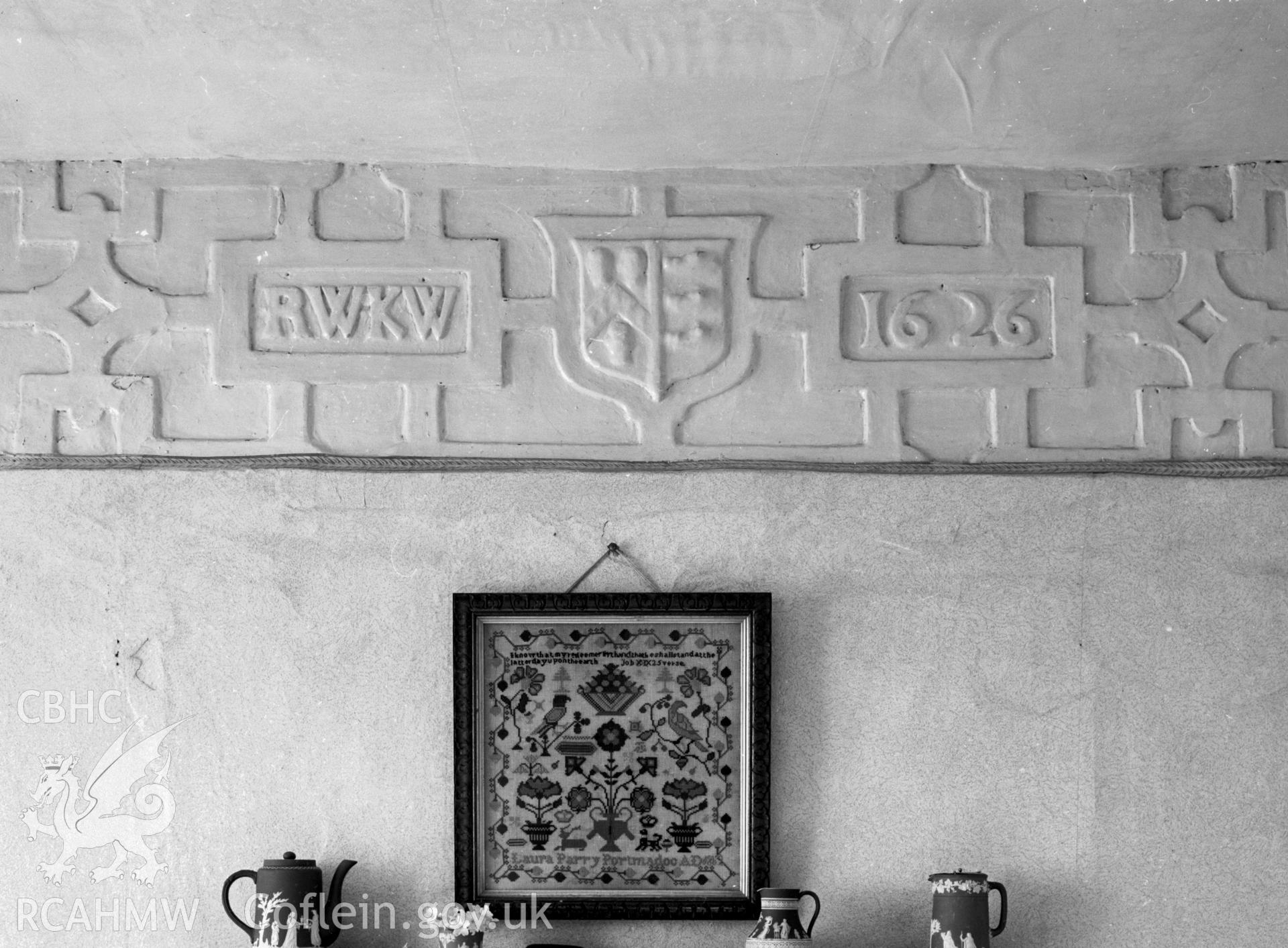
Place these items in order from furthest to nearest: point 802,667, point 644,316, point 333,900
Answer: point 644,316 → point 802,667 → point 333,900

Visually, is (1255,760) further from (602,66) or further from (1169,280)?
(602,66)

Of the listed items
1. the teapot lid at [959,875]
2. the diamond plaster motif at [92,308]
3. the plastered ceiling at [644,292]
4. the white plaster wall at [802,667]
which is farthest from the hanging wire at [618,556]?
the diamond plaster motif at [92,308]

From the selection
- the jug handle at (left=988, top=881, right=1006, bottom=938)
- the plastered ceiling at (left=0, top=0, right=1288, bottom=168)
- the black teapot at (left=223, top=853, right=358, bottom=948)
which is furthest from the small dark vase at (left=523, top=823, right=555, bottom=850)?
the plastered ceiling at (left=0, top=0, right=1288, bottom=168)

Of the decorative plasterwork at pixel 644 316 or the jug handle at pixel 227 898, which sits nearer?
the jug handle at pixel 227 898

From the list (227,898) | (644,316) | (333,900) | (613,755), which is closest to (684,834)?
(613,755)

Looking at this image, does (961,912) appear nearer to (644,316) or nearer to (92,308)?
(644,316)

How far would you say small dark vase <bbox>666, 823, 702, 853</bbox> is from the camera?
2.81 m

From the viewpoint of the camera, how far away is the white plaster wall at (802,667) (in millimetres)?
2818

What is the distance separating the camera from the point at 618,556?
2904 millimetres

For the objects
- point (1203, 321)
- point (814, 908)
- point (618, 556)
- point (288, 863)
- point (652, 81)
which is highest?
point (652, 81)

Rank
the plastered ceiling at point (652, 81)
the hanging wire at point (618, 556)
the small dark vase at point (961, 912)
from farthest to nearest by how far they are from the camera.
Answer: the hanging wire at point (618, 556) → the small dark vase at point (961, 912) → the plastered ceiling at point (652, 81)

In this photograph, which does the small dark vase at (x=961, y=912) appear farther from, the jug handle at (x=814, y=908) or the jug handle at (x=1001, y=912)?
the jug handle at (x=814, y=908)

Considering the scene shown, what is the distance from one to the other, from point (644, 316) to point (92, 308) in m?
1.19

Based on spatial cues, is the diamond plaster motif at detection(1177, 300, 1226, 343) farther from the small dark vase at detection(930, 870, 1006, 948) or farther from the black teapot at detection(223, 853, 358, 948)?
the black teapot at detection(223, 853, 358, 948)
